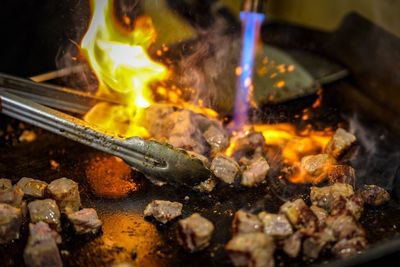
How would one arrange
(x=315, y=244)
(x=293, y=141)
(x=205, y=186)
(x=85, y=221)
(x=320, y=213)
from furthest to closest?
(x=293, y=141)
(x=205, y=186)
(x=320, y=213)
(x=85, y=221)
(x=315, y=244)

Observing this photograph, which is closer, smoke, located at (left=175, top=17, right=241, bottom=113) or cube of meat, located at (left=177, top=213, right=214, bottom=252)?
cube of meat, located at (left=177, top=213, right=214, bottom=252)

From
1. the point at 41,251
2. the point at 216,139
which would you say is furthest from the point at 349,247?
the point at 41,251

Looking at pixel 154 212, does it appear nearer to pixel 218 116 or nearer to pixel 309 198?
pixel 309 198

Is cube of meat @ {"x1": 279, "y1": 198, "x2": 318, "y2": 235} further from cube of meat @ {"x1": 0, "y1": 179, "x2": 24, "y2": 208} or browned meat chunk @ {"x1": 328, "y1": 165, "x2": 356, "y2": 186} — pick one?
cube of meat @ {"x1": 0, "y1": 179, "x2": 24, "y2": 208}

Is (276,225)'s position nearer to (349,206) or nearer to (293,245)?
(293,245)

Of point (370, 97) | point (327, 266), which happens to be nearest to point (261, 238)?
point (327, 266)

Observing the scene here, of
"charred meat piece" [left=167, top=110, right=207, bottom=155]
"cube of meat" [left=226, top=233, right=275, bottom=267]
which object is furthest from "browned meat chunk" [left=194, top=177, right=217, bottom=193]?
"cube of meat" [left=226, top=233, right=275, bottom=267]

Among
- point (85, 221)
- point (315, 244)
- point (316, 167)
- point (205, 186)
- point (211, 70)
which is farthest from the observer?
point (211, 70)
